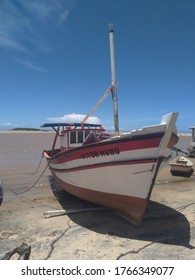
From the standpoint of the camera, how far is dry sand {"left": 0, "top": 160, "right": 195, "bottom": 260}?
5387mm

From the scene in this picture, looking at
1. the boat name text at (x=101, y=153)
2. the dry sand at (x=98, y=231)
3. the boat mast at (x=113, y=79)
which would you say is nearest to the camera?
the dry sand at (x=98, y=231)

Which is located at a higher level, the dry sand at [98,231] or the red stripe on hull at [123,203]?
the red stripe on hull at [123,203]

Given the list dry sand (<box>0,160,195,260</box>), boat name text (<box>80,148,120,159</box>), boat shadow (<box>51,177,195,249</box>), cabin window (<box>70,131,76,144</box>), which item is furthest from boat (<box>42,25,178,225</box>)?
cabin window (<box>70,131,76,144</box>)

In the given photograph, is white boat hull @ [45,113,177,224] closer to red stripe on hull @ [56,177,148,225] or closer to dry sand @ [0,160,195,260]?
red stripe on hull @ [56,177,148,225]

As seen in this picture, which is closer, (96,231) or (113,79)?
(96,231)

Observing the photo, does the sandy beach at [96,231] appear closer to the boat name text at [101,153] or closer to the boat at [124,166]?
the boat at [124,166]

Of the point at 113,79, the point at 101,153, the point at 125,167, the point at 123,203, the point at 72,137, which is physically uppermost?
the point at 113,79

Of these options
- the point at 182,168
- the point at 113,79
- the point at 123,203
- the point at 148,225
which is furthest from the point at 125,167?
the point at 182,168

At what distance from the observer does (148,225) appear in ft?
22.4

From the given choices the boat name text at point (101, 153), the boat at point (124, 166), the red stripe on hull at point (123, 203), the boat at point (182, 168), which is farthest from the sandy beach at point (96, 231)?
the boat at point (182, 168)

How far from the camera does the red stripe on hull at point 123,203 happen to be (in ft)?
21.7

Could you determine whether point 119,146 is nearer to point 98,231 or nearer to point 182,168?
point 98,231

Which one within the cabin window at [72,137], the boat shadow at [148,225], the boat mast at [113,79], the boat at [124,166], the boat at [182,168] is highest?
the boat mast at [113,79]

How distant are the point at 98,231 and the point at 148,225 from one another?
124 cm
